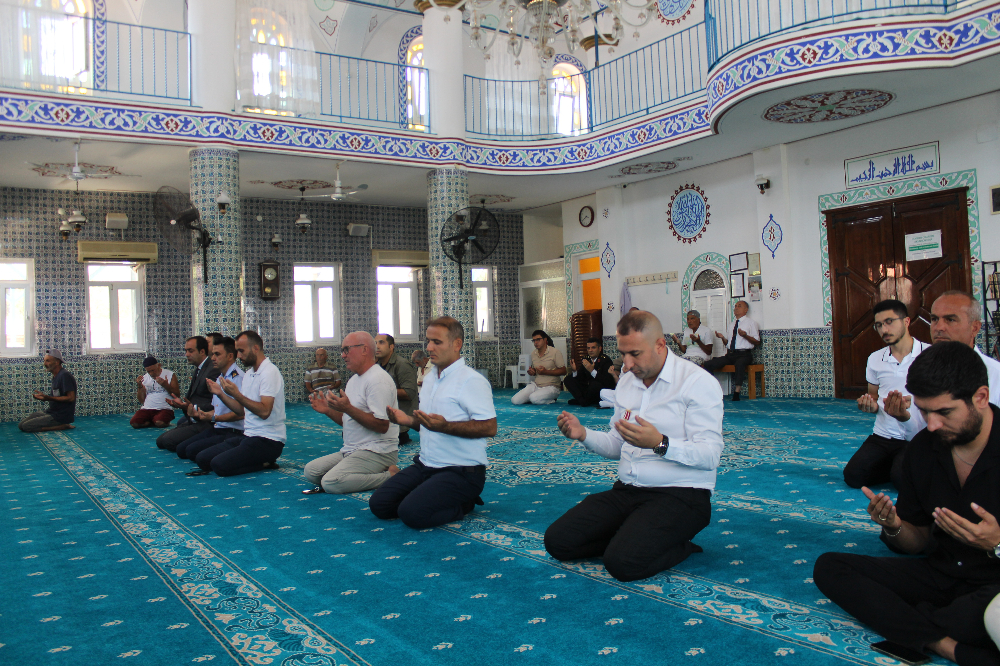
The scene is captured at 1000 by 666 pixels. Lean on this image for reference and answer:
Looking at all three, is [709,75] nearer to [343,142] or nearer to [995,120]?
[995,120]

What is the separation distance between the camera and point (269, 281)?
11367mm

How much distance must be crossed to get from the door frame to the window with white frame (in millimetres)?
5912

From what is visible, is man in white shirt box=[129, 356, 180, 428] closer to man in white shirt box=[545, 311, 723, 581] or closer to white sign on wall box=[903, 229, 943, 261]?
man in white shirt box=[545, 311, 723, 581]

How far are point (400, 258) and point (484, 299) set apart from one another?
1.72m

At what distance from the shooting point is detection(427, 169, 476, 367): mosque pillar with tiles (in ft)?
31.8

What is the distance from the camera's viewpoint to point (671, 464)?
2.70 meters

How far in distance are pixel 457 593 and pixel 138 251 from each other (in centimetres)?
943

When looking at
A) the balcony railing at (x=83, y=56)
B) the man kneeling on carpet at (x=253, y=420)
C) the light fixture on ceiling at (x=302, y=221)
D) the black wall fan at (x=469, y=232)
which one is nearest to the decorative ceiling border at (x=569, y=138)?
the balcony railing at (x=83, y=56)

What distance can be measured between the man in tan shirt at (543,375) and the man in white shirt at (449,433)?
231 inches

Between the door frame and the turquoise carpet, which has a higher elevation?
the door frame

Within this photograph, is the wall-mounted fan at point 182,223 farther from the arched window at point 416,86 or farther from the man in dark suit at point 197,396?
the arched window at point 416,86

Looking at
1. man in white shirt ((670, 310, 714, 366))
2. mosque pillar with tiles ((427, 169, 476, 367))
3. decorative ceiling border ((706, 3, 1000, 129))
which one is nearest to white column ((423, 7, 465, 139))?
mosque pillar with tiles ((427, 169, 476, 367))

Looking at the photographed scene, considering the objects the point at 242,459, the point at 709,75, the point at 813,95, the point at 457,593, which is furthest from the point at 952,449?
the point at 709,75

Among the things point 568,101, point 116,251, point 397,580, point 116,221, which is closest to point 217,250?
point 116,251
